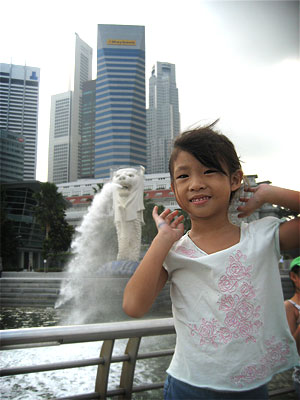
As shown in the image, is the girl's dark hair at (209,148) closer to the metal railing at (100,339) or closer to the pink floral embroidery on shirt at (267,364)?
the pink floral embroidery on shirt at (267,364)

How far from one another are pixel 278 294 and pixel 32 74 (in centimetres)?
361

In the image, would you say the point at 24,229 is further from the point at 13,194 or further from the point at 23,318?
the point at 23,318

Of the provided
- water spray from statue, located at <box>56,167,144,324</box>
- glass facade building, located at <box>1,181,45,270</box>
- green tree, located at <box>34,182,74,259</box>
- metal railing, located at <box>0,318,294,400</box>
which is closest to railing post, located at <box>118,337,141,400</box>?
metal railing, located at <box>0,318,294,400</box>

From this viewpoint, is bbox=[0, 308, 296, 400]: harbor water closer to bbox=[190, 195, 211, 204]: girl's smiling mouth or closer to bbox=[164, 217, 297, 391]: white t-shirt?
bbox=[164, 217, 297, 391]: white t-shirt

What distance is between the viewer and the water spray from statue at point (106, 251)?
26.8 feet

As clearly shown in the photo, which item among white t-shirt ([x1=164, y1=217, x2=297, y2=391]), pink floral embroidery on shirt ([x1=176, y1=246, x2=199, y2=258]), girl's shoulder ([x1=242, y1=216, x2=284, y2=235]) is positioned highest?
girl's shoulder ([x1=242, y1=216, x2=284, y2=235])

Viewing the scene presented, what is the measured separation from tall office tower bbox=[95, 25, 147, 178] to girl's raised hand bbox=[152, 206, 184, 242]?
65962mm

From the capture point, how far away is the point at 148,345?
407cm

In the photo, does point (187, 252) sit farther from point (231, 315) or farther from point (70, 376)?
point (70, 376)

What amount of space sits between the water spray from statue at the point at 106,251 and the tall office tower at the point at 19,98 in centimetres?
442

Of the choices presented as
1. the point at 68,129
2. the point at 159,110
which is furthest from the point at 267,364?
the point at 68,129

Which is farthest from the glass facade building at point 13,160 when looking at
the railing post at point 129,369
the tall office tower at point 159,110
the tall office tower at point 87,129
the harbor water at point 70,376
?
the tall office tower at point 87,129

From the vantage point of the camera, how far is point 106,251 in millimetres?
12258

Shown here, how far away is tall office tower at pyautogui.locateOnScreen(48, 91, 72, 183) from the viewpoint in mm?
79000
